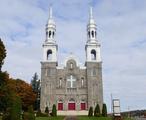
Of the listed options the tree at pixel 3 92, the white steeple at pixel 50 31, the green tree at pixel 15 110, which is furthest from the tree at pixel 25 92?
the green tree at pixel 15 110

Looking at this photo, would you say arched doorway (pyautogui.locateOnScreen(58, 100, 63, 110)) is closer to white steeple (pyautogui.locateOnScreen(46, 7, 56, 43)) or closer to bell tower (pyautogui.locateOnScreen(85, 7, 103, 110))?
bell tower (pyautogui.locateOnScreen(85, 7, 103, 110))

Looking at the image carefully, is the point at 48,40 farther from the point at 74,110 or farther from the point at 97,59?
the point at 74,110

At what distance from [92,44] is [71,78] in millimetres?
9117

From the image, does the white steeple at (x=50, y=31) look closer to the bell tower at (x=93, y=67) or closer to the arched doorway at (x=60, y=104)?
the bell tower at (x=93, y=67)

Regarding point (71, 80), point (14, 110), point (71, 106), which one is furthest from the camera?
point (71, 80)

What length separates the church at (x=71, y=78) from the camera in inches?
2559

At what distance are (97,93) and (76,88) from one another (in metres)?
4.88

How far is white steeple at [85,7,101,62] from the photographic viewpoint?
67875 mm

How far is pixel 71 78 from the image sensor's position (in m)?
67.6

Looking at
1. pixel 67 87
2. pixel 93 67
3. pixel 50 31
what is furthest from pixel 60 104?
pixel 50 31


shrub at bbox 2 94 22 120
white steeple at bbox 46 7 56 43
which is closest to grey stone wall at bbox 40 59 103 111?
white steeple at bbox 46 7 56 43

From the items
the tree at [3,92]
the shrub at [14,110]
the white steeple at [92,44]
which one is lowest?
the shrub at [14,110]

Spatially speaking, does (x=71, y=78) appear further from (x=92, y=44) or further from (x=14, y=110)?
(x=14, y=110)

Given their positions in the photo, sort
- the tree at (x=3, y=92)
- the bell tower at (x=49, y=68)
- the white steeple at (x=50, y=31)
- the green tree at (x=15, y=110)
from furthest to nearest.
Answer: the white steeple at (x=50, y=31)
the bell tower at (x=49, y=68)
the tree at (x=3, y=92)
the green tree at (x=15, y=110)
